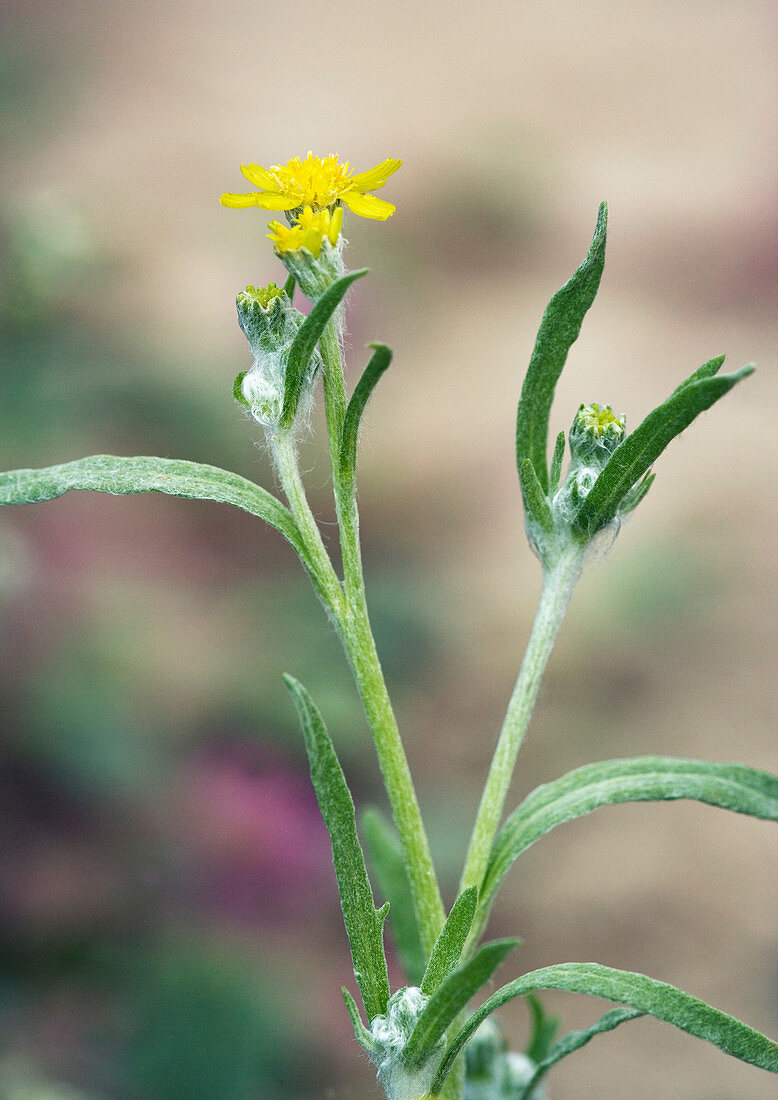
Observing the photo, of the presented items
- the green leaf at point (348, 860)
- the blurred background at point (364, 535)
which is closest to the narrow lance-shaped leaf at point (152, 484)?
the green leaf at point (348, 860)

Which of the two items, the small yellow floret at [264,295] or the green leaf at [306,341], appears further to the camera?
the small yellow floret at [264,295]

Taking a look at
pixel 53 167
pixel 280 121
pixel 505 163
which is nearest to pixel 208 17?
pixel 280 121

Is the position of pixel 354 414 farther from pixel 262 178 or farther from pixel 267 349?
pixel 262 178

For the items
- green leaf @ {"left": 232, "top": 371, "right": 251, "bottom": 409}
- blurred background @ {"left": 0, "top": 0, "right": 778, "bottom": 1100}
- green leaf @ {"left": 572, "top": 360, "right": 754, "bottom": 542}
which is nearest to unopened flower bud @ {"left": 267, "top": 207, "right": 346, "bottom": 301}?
green leaf @ {"left": 232, "top": 371, "right": 251, "bottom": 409}

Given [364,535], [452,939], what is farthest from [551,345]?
[364,535]

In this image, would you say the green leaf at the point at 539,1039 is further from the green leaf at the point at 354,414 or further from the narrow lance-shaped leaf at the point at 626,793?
the green leaf at the point at 354,414
